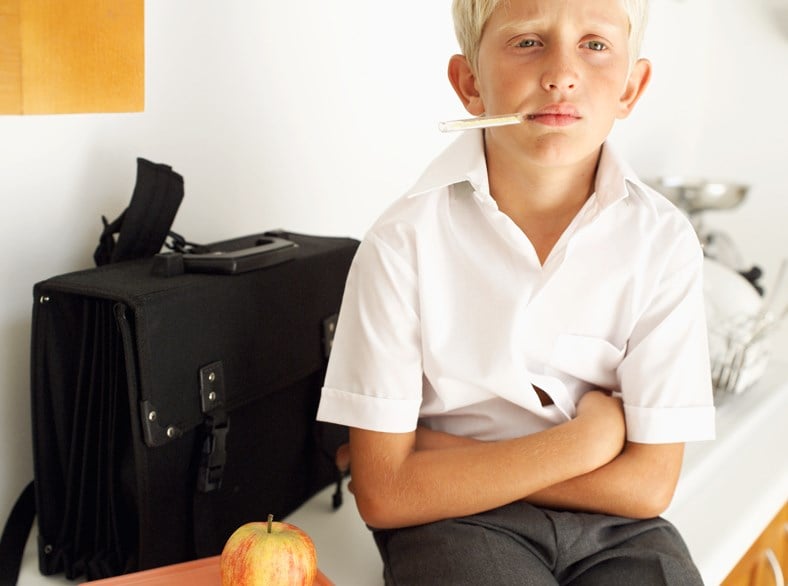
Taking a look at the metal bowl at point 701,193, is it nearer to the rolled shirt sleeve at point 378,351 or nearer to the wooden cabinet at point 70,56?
the rolled shirt sleeve at point 378,351

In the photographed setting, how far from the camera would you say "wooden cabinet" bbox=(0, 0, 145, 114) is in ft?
2.07

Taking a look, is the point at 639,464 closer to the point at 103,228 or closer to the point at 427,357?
the point at 427,357

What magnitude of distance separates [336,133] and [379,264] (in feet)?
1.64

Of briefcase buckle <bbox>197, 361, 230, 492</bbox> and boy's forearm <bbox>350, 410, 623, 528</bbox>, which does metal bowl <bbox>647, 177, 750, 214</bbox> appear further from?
briefcase buckle <bbox>197, 361, 230, 492</bbox>

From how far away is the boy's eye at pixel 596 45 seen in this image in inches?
35.3

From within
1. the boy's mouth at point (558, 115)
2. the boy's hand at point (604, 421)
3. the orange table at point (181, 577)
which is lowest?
the orange table at point (181, 577)

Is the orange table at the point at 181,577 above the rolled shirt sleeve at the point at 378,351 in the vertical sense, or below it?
below

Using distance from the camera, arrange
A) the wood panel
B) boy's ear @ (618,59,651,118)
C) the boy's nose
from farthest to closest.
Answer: boy's ear @ (618,59,651,118) → the boy's nose → the wood panel

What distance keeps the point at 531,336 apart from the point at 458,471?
16 centimetres

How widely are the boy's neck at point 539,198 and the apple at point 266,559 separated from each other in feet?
1.26

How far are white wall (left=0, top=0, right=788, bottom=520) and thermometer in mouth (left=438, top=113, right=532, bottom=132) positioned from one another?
0.41 meters

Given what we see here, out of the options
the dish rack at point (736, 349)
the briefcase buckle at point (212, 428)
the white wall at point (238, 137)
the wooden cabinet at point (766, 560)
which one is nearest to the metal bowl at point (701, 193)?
the dish rack at point (736, 349)

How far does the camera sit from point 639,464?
924 millimetres

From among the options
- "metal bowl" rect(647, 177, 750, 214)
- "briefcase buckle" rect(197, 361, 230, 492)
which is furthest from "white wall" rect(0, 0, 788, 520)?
"metal bowl" rect(647, 177, 750, 214)
